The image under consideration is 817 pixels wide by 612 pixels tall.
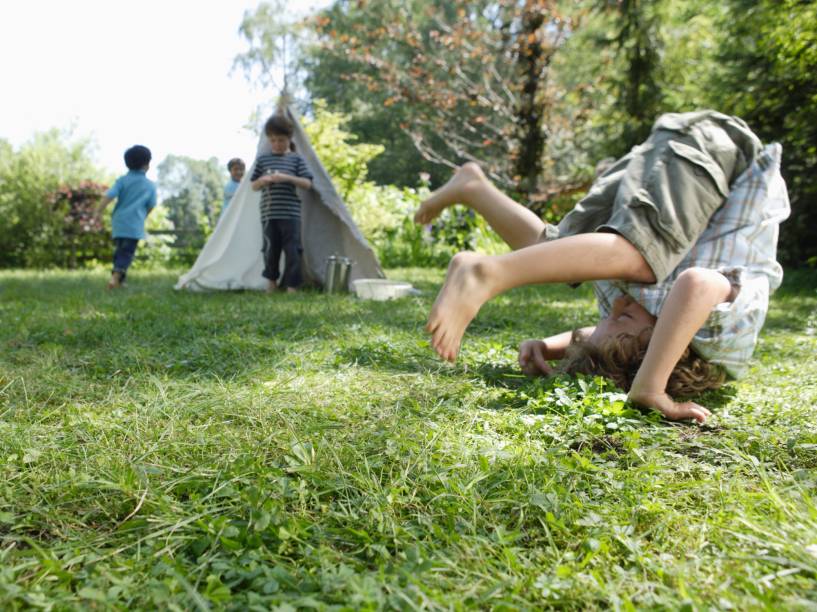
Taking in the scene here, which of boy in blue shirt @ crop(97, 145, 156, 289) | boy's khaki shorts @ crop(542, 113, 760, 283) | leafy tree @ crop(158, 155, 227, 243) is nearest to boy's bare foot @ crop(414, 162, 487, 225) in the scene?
boy's khaki shorts @ crop(542, 113, 760, 283)

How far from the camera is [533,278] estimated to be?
2.06 meters

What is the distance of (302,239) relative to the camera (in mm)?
6605

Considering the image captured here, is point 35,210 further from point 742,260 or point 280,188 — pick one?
point 742,260

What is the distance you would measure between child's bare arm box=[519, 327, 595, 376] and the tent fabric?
3.63m

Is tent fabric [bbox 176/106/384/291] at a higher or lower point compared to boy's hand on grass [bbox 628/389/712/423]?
higher

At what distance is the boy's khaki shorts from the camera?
2.17m

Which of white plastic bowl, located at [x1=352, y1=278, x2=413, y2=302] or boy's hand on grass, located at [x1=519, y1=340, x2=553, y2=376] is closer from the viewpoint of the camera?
boy's hand on grass, located at [x1=519, y1=340, x2=553, y2=376]

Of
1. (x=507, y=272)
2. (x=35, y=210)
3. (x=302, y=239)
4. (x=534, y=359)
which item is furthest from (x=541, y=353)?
(x=35, y=210)

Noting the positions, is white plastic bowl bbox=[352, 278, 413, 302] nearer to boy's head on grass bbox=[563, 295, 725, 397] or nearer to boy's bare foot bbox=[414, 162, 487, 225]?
boy's bare foot bbox=[414, 162, 487, 225]

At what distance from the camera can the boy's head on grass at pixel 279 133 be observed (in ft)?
19.7

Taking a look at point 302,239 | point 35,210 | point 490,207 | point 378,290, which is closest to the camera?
point 490,207

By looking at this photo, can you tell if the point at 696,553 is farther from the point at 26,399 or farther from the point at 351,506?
the point at 26,399

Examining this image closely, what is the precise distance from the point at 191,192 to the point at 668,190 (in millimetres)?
13502

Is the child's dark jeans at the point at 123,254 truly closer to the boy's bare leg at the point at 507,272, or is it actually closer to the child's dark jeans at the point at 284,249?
the child's dark jeans at the point at 284,249
